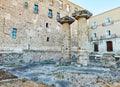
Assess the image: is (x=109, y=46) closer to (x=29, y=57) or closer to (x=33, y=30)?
(x=33, y=30)

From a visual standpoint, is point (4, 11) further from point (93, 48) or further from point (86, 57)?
point (93, 48)

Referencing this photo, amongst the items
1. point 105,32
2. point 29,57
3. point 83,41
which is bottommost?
point 29,57

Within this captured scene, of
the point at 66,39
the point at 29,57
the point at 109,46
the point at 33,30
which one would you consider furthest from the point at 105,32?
the point at 29,57

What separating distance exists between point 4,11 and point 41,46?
233 inches

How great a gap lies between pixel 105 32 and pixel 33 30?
15.2 m

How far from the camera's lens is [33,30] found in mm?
14672

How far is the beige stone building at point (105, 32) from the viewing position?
69.7 ft

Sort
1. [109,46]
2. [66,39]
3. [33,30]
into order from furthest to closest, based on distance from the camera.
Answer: [109,46] < [33,30] < [66,39]

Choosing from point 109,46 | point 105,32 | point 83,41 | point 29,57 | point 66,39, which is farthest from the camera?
point 105,32

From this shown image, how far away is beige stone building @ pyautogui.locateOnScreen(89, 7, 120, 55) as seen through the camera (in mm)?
21250

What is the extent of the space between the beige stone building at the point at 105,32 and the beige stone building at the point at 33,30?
9.58m

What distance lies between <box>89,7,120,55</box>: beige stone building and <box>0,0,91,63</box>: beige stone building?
9.58 metres

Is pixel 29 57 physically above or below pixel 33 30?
below

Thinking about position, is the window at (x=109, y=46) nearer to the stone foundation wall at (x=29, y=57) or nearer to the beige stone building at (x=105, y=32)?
the beige stone building at (x=105, y=32)
